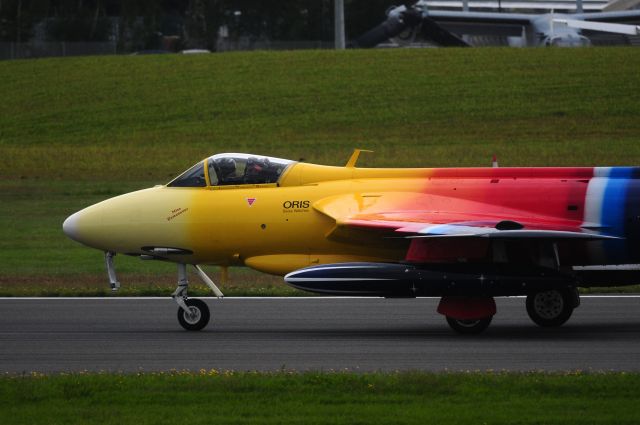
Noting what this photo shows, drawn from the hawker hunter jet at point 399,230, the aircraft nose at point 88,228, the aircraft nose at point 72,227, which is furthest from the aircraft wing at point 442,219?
the aircraft nose at point 72,227

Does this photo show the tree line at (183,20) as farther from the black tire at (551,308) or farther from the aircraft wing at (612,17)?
the black tire at (551,308)

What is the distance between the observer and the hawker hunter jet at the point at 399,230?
1438 centimetres

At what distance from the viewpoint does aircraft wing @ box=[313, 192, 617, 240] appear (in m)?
14.0

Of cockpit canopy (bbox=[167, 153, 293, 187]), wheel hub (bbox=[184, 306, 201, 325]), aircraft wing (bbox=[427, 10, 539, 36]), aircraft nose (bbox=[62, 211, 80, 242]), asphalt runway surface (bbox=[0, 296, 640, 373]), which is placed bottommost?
asphalt runway surface (bbox=[0, 296, 640, 373])

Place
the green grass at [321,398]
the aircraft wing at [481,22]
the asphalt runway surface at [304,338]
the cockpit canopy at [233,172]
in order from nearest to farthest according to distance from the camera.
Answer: the green grass at [321,398] → the asphalt runway surface at [304,338] → the cockpit canopy at [233,172] → the aircraft wing at [481,22]

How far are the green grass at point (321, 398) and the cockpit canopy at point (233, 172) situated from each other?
447 centimetres

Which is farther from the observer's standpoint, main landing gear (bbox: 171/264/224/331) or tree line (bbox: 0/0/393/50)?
tree line (bbox: 0/0/393/50)

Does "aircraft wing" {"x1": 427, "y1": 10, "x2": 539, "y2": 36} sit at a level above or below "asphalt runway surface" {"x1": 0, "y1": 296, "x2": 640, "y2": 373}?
above

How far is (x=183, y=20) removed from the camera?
102562 mm

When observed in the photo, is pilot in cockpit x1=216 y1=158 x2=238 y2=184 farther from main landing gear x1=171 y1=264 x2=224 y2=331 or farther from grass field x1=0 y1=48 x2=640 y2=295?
grass field x1=0 y1=48 x2=640 y2=295

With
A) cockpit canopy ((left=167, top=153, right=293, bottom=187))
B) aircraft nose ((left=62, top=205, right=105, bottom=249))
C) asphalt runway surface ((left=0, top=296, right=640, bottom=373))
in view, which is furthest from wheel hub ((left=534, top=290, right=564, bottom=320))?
aircraft nose ((left=62, top=205, right=105, bottom=249))

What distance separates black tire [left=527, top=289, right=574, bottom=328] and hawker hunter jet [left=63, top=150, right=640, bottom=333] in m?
0.01

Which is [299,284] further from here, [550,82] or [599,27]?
[599,27]

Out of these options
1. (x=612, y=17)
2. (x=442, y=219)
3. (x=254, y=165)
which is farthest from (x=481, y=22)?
(x=442, y=219)
